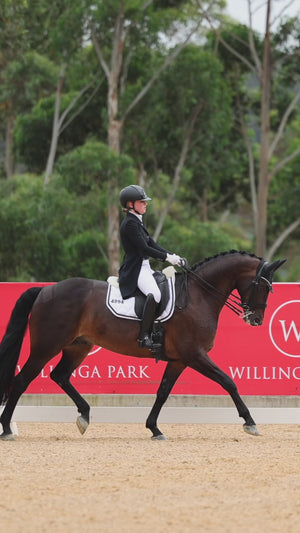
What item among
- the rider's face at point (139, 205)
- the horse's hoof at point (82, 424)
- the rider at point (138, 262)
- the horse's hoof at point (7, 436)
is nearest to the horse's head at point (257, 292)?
the rider at point (138, 262)

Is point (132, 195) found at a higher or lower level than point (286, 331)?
higher

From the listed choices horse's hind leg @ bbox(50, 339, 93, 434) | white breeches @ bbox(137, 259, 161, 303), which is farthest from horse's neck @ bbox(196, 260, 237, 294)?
horse's hind leg @ bbox(50, 339, 93, 434)

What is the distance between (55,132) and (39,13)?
218 inches

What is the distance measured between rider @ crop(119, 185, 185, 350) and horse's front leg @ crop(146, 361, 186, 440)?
55 cm

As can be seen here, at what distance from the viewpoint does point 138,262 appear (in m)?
10.3

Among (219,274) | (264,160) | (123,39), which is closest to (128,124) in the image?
(123,39)

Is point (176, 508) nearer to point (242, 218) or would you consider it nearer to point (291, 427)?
point (291, 427)

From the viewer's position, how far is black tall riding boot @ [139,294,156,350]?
33.3 ft

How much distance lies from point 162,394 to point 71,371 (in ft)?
3.13

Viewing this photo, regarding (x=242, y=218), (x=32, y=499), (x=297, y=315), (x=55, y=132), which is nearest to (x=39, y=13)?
(x=55, y=132)

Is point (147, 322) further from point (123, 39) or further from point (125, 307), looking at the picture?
point (123, 39)

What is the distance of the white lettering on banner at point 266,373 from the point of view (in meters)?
12.5

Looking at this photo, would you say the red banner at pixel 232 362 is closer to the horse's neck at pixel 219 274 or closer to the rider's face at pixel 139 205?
the horse's neck at pixel 219 274

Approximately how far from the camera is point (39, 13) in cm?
3328
